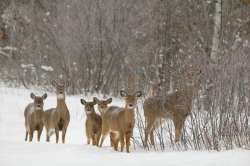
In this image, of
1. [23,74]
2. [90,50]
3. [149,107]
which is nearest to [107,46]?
[90,50]

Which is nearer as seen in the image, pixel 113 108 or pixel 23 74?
pixel 113 108

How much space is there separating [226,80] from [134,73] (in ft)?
47.1

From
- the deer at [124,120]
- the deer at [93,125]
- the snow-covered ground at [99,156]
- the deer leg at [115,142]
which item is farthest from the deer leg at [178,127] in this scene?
the deer at [93,125]

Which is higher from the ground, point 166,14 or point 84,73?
point 166,14

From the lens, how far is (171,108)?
39.4ft

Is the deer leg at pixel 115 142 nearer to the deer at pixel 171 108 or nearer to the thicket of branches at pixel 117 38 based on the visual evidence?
the deer at pixel 171 108

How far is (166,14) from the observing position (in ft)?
83.6

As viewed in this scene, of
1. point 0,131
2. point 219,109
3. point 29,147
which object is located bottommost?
point 0,131

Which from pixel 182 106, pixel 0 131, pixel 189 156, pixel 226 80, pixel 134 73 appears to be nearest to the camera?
pixel 189 156

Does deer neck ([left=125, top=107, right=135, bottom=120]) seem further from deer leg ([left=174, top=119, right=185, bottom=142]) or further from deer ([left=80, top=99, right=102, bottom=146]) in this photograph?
deer ([left=80, top=99, right=102, bottom=146])

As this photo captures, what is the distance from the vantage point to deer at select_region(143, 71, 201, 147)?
1080cm

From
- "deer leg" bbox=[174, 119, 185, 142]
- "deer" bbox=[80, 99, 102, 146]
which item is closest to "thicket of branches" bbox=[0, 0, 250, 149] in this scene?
"deer" bbox=[80, 99, 102, 146]

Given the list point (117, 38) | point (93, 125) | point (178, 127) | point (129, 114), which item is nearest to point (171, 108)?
point (178, 127)

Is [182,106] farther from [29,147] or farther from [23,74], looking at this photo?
[23,74]
